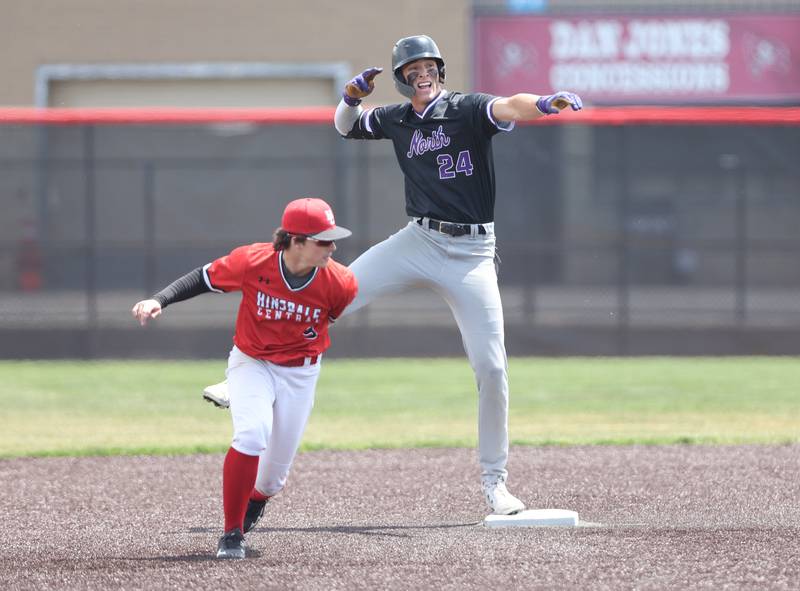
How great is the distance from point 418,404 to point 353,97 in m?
4.58

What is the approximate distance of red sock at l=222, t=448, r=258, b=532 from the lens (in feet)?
16.9

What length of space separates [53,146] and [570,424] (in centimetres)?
667

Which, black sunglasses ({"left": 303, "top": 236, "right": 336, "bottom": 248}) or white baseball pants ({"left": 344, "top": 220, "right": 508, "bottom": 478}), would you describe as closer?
black sunglasses ({"left": 303, "top": 236, "right": 336, "bottom": 248})

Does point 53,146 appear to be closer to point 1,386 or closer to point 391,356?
point 1,386

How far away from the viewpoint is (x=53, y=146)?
13.4 m

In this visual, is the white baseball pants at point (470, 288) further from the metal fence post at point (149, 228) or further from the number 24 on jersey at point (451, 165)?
the metal fence post at point (149, 228)

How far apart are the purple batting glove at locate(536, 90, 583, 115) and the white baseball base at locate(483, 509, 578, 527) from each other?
1795 mm

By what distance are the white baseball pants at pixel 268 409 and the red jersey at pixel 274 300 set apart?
0.22ft

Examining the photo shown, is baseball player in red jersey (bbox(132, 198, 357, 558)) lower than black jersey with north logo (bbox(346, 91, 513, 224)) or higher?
lower

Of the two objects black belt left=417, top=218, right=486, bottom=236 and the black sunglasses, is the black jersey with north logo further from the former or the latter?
the black sunglasses

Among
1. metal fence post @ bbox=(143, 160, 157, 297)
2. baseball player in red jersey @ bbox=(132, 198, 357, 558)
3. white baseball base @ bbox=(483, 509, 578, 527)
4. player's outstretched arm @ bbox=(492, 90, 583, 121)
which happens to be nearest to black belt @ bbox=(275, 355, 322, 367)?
baseball player in red jersey @ bbox=(132, 198, 357, 558)

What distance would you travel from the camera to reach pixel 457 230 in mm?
6023

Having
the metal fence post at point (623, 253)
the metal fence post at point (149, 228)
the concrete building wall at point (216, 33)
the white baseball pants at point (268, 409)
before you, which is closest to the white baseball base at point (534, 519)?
the white baseball pants at point (268, 409)

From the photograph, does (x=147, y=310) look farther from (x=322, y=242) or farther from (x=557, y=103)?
(x=557, y=103)
